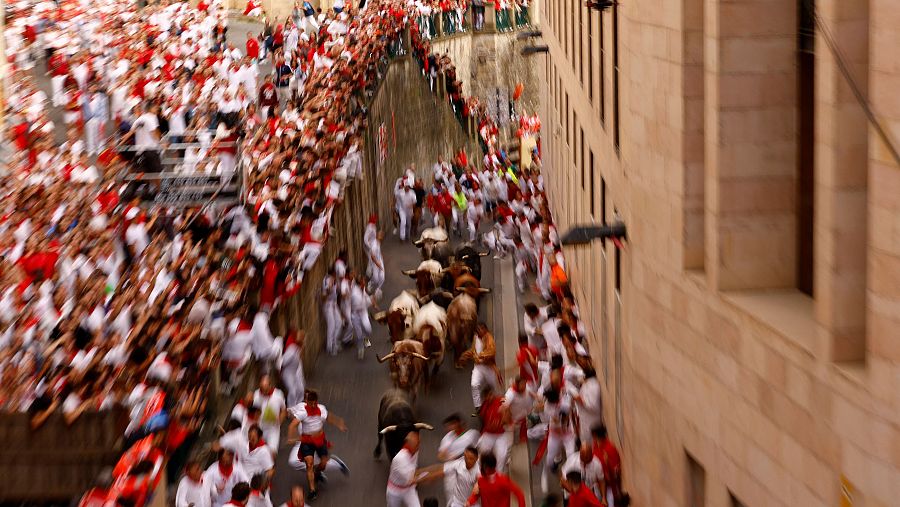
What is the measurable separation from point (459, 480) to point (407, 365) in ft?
18.1

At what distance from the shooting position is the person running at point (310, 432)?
17859 millimetres

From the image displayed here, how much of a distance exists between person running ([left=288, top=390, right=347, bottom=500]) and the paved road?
42cm

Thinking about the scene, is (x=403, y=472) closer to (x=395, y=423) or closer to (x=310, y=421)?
(x=310, y=421)

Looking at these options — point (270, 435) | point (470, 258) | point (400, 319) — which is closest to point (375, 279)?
point (470, 258)

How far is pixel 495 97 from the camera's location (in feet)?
217

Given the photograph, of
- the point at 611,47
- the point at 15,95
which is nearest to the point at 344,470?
the point at 611,47

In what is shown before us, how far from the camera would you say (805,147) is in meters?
11.4

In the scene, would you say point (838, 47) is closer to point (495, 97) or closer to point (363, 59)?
point (363, 59)

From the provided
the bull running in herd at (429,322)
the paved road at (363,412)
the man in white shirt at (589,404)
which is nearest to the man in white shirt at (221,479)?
the paved road at (363,412)

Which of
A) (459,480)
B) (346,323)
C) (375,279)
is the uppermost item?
(459,480)

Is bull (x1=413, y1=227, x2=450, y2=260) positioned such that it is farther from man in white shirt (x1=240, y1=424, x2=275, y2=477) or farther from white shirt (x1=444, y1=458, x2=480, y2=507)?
white shirt (x1=444, y1=458, x2=480, y2=507)

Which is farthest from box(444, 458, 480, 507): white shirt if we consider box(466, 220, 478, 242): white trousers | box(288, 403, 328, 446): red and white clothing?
box(466, 220, 478, 242): white trousers

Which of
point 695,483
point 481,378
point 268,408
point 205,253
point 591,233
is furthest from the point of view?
point 205,253

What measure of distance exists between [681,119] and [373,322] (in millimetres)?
15738
